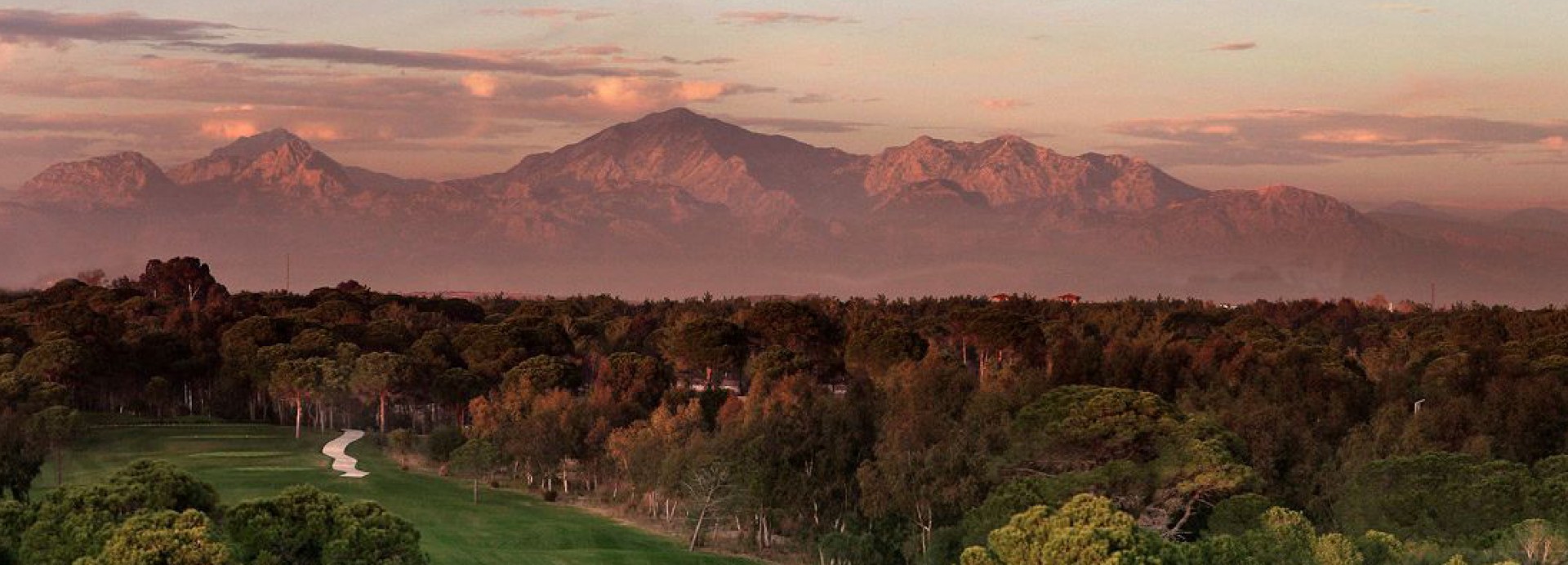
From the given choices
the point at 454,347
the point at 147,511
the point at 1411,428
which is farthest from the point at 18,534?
the point at 454,347

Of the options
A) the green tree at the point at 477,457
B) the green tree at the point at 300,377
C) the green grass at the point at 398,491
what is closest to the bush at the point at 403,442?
the green grass at the point at 398,491

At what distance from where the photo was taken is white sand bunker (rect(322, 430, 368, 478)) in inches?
4277

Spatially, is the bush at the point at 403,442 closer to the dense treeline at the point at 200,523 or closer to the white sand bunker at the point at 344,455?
the white sand bunker at the point at 344,455

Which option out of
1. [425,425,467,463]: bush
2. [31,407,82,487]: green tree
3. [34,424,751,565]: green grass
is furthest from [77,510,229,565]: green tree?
[425,425,467,463]: bush

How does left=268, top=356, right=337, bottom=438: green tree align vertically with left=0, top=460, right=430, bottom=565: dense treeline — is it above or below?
below

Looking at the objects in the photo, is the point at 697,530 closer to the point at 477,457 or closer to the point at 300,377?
the point at 477,457

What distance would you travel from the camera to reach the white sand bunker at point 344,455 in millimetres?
108625

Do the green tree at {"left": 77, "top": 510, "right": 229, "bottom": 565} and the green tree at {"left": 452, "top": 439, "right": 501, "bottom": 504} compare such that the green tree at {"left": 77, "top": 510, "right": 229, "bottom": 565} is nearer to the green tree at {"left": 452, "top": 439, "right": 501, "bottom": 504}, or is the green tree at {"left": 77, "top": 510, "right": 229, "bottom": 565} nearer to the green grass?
the green grass

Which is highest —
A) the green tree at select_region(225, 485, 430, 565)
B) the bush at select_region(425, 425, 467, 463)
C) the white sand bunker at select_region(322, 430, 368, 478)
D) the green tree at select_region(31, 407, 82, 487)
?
the green tree at select_region(225, 485, 430, 565)

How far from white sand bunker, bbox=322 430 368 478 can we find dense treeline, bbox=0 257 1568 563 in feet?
10.7

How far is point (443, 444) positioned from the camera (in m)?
115

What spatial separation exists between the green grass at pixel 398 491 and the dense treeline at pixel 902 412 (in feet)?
11.5

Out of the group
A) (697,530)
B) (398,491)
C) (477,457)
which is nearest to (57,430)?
(398,491)

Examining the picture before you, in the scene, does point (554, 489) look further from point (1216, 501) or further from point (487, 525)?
point (1216, 501)
